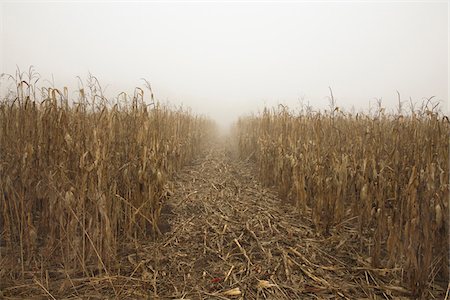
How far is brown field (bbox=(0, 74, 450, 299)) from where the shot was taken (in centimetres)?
158

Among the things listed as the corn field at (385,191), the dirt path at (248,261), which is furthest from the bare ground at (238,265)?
the corn field at (385,191)

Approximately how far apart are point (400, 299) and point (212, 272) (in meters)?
1.22

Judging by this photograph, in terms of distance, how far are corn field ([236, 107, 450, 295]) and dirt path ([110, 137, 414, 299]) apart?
173 mm

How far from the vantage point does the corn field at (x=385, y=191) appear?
5.09 ft

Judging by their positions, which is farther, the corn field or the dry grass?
the dry grass

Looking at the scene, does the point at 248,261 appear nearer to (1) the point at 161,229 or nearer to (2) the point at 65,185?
(1) the point at 161,229

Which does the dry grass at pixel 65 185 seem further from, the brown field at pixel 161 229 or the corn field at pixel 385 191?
the corn field at pixel 385 191

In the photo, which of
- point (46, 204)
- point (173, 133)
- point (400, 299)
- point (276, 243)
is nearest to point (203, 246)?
point (276, 243)

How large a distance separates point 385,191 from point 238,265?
147 cm

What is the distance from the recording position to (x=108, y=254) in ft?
5.64

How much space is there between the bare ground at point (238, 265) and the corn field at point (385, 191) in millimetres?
141

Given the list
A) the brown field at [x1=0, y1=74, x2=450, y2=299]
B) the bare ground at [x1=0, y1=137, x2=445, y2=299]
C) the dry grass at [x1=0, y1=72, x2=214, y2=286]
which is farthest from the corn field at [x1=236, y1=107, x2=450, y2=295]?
the dry grass at [x1=0, y1=72, x2=214, y2=286]

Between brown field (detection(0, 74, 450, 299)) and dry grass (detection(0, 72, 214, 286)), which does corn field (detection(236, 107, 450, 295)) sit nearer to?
brown field (detection(0, 74, 450, 299))

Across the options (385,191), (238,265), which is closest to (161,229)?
(238,265)
